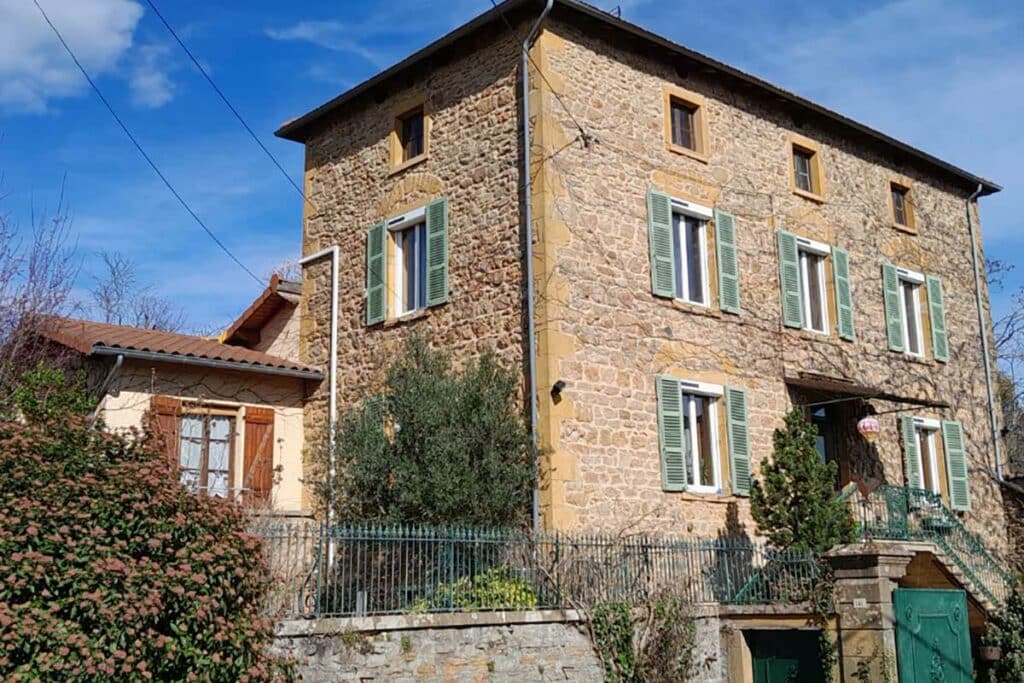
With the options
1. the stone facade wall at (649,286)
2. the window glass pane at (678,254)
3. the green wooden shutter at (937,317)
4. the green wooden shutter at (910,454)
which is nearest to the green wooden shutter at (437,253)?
the stone facade wall at (649,286)

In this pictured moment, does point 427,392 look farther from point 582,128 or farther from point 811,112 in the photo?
point 811,112

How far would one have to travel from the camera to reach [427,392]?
40.3 feet

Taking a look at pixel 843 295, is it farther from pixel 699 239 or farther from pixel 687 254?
pixel 687 254

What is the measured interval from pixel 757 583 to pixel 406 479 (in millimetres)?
4047

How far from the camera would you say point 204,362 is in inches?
571

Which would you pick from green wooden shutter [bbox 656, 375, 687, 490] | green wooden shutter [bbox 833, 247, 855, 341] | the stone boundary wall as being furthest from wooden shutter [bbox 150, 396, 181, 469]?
green wooden shutter [bbox 833, 247, 855, 341]

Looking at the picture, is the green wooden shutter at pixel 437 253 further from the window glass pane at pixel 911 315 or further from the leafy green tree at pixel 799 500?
the window glass pane at pixel 911 315

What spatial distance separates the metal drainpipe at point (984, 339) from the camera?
781 inches

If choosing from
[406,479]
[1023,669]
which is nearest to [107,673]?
[406,479]

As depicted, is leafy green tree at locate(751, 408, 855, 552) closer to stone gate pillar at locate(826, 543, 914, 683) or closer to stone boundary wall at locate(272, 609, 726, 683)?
stone gate pillar at locate(826, 543, 914, 683)

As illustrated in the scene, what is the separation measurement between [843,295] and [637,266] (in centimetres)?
468

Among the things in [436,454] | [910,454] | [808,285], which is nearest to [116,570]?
[436,454]

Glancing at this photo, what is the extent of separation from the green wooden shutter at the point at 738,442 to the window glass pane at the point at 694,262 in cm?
143

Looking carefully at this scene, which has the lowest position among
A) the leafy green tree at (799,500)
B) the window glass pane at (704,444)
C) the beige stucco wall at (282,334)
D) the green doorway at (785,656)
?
the green doorway at (785,656)
